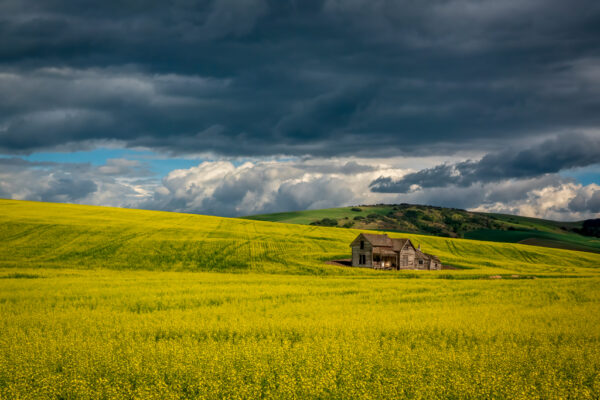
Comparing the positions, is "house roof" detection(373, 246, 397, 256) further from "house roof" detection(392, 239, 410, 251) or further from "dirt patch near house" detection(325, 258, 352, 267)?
"dirt patch near house" detection(325, 258, 352, 267)

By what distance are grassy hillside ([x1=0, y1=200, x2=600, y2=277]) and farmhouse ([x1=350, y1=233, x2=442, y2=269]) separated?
10.9 ft

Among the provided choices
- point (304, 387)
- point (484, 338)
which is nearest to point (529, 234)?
point (484, 338)

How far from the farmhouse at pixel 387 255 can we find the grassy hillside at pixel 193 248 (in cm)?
331

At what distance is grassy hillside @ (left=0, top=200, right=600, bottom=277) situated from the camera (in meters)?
54.3

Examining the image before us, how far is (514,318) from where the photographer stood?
76.8ft

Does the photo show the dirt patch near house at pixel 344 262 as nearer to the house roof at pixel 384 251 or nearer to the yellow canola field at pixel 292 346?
the house roof at pixel 384 251

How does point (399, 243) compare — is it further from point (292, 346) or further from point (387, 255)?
point (292, 346)

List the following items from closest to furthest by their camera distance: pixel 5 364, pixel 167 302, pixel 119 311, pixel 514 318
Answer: pixel 5 364 → pixel 514 318 → pixel 119 311 → pixel 167 302

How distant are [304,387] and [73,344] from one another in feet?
36.1

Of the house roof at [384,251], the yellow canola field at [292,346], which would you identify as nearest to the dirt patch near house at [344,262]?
the house roof at [384,251]

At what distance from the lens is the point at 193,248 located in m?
62.3

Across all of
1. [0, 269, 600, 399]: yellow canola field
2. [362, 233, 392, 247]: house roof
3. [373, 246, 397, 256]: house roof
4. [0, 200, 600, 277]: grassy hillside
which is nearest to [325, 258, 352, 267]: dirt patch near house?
[0, 200, 600, 277]: grassy hillside

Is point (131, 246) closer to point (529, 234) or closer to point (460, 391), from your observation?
point (460, 391)

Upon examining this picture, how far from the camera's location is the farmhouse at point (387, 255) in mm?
67062
